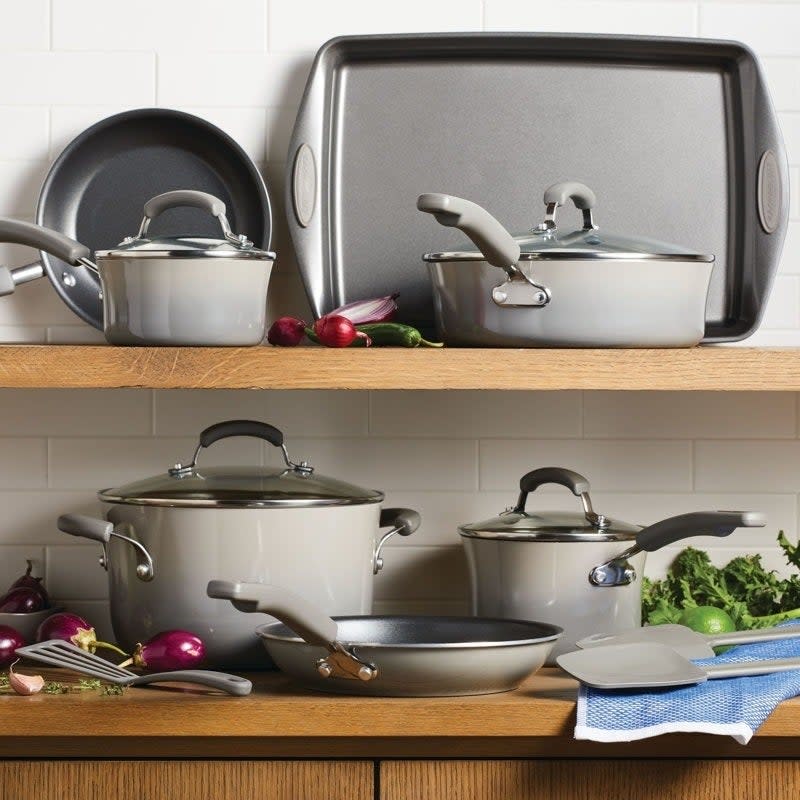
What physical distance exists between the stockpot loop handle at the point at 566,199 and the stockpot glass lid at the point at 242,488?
406 mm

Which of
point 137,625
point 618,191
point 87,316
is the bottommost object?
point 137,625

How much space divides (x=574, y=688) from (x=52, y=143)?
1.07 metres

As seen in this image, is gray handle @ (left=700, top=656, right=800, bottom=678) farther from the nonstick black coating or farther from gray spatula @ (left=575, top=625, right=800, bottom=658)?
the nonstick black coating

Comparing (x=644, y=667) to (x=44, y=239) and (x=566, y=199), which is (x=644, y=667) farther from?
(x=44, y=239)

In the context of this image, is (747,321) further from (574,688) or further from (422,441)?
(574,688)

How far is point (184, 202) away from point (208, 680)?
0.58 metres

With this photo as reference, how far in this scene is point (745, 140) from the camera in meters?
1.77

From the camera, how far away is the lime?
1568 millimetres

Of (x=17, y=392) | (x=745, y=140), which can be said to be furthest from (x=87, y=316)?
(x=745, y=140)

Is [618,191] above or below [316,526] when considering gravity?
above

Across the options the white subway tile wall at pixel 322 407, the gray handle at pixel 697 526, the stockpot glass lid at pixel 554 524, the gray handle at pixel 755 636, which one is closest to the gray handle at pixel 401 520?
the stockpot glass lid at pixel 554 524

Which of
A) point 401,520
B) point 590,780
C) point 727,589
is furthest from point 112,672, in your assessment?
point 727,589

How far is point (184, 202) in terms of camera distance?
1.51 meters

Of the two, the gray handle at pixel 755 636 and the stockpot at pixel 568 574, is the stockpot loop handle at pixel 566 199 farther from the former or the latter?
the gray handle at pixel 755 636
